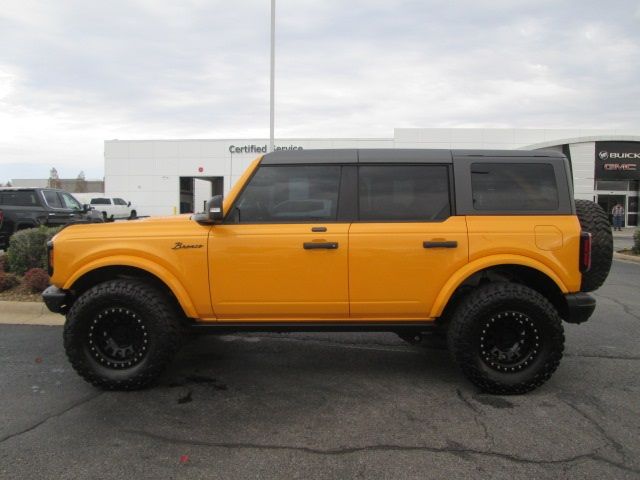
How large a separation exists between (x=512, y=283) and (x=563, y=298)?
44cm

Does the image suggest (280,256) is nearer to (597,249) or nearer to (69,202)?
(597,249)

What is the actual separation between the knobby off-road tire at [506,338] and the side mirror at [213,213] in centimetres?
204

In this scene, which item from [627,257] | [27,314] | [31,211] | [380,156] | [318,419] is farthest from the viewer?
[627,257]

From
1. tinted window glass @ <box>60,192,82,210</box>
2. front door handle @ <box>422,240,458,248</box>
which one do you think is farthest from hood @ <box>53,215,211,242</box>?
tinted window glass @ <box>60,192,82,210</box>

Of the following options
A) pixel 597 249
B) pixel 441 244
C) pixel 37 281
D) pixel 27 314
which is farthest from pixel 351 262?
pixel 37 281

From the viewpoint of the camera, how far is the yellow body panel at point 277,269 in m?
3.95

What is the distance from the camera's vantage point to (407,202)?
4.11 meters

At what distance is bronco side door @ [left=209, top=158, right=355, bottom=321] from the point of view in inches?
156

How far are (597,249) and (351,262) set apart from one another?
2.14 m

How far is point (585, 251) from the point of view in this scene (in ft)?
13.0

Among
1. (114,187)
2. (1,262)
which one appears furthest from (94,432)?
(114,187)

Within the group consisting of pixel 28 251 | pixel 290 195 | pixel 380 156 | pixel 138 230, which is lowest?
pixel 28 251

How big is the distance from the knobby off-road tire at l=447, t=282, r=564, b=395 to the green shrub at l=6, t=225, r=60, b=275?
6.56m

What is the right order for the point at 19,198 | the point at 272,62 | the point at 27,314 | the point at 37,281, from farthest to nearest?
the point at 272,62 → the point at 19,198 → the point at 37,281 → the point at 27,314
